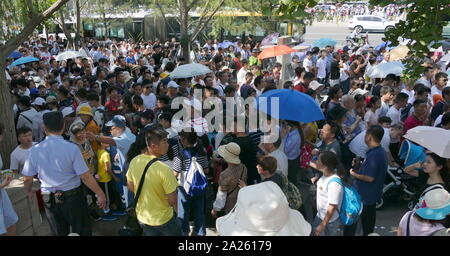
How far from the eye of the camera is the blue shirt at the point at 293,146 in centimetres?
570

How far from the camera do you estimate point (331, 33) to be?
33.6 m

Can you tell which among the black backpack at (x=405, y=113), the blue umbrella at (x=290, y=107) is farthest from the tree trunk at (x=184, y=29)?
the black backpack at (x=405, y=113)

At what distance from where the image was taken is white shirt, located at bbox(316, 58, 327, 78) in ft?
42.6

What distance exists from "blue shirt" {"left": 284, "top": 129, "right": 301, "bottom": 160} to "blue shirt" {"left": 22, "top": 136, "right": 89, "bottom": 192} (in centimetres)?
276

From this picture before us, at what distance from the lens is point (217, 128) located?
6.67 metres

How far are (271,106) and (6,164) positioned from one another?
3804 millimetres

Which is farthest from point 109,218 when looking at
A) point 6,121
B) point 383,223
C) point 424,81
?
point 424,81

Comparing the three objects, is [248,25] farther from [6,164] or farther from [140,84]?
[6,164]

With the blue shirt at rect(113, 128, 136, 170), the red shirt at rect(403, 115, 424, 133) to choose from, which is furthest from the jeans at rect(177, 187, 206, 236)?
the red shirt at rect(403, 115, 424, 133)

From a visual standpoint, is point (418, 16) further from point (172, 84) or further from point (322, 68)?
point (322, 68)

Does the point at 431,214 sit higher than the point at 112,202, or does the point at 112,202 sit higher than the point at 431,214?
the point at 431,214

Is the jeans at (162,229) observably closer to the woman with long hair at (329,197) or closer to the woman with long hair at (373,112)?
the woman with long hair at (329,197)
